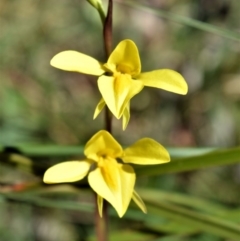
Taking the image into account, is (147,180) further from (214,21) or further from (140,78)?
(140,78)

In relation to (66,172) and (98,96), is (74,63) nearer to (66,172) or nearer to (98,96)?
(66,172)

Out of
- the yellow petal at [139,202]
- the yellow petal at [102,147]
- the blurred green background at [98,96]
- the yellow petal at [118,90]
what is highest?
the blurred green background at [98,96]

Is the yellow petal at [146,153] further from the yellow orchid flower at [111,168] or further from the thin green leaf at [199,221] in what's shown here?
the thin green leaf at [199,221]

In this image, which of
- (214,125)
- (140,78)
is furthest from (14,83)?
(140,78)

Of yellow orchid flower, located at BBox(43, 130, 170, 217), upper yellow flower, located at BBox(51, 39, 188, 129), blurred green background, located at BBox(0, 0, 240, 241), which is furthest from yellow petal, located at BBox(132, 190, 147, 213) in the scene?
blurred green background, located at BBox(0, 0, 240, 241)

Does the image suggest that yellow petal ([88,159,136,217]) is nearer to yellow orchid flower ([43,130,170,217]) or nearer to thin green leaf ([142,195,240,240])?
yellow orchid flower ([43,130,170,217])

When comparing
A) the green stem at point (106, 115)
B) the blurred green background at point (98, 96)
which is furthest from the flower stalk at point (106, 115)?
the blurred green background at point (98, 96)

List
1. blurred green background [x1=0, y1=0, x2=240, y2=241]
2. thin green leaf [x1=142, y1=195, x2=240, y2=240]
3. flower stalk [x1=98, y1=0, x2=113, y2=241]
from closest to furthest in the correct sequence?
flower stalk [x1=98, y1=0, x2=113, y2=241], thin green leaf [x1=142, y1=195, x2=240, y2=240], blurred green background [x1=0, y1=0, x2=240, y2=241]
